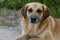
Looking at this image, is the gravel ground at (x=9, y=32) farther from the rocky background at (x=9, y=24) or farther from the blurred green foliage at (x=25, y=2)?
the blurred green foliage at (x=25, y=2)

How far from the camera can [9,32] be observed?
7.61 m

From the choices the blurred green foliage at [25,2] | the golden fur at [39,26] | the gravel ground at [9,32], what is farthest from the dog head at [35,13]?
the blurred green foliage at [25,2]

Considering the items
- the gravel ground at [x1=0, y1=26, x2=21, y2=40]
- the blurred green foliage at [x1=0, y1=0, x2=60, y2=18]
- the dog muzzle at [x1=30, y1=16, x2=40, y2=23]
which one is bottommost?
the gravel ground at [x1=0, y1=26, x2=21, y2=40]

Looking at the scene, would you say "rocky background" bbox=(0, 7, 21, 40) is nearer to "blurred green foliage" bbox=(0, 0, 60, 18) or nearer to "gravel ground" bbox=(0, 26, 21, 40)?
"gravel ground" bbox=(0, 26, 21, 40)

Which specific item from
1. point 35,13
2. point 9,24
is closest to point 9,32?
point 9,24

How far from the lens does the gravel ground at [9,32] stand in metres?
7.25

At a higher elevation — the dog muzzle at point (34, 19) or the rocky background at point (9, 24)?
the dog muzzle at point (34, 19)

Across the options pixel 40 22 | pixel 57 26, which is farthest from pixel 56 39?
pixel 40 22

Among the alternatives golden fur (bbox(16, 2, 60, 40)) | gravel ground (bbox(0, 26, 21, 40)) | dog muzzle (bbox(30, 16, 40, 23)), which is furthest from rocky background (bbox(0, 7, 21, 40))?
dog muzzle (bbox(30, 16, 40, 23))

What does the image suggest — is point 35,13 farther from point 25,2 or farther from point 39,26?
→ point 25,2

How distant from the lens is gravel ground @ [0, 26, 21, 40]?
7250 mm

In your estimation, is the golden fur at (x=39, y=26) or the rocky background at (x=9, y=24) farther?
the rocky background at (x=9, y=24)

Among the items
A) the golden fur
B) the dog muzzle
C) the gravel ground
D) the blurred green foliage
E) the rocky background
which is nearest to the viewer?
the dog muzzle

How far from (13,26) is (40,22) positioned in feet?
6.22
